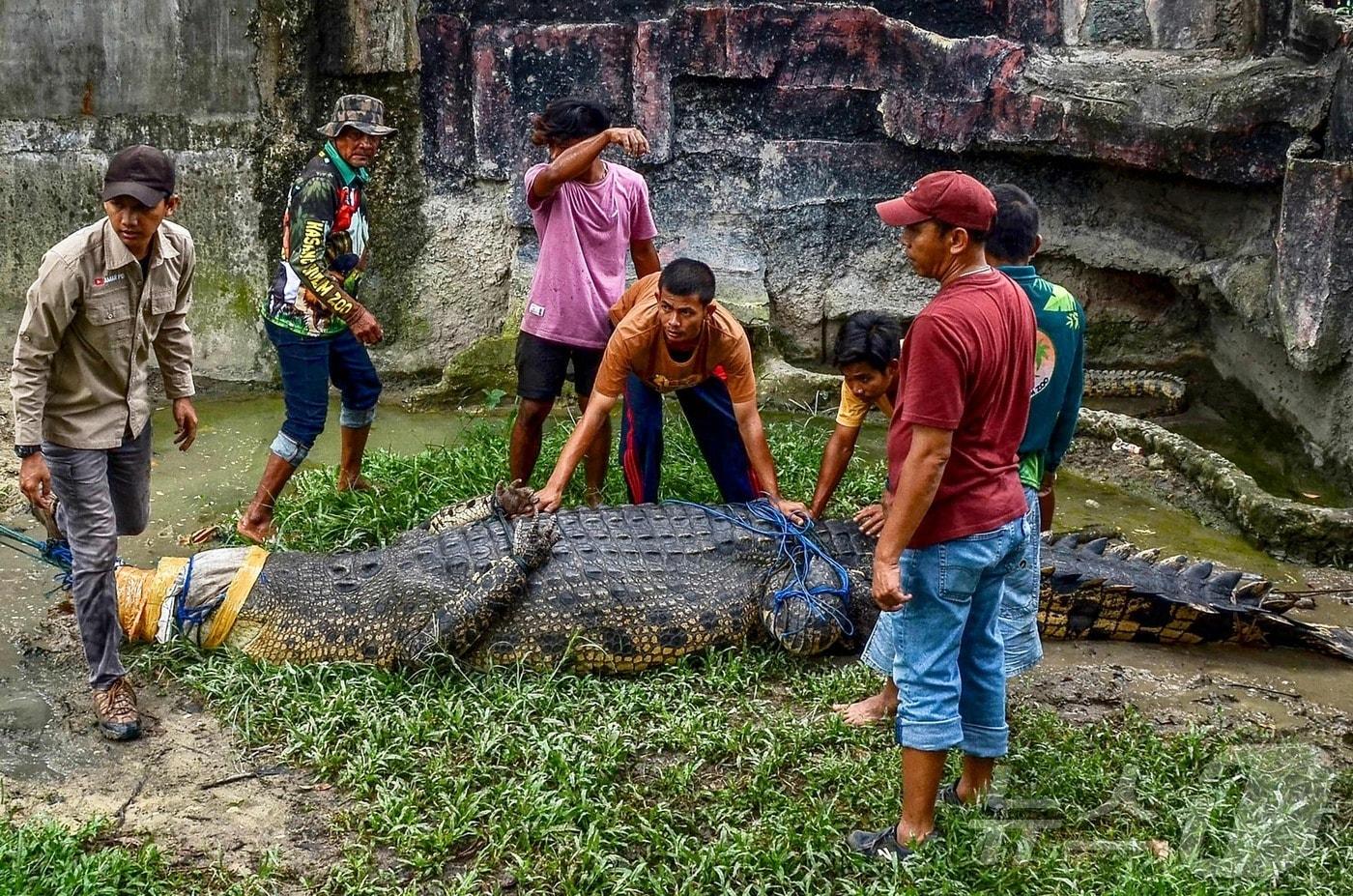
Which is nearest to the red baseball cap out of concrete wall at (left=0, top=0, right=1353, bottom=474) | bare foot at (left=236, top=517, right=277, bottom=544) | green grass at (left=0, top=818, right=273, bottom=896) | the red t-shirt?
the red t-shirt

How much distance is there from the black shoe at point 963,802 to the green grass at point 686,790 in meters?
0.07

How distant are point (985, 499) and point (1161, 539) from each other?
10.1 ft

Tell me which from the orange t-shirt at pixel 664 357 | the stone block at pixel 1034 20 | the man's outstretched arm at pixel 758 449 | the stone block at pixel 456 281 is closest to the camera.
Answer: the orange t-shirt at pixel 664 357

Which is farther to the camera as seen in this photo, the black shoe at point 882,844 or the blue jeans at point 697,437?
the blue jeans at point 697,437

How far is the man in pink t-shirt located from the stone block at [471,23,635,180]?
6.83ft

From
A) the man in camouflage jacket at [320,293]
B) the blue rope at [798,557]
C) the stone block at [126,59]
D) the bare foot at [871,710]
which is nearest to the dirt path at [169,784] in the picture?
the man in camouflage jacket at [320,293]

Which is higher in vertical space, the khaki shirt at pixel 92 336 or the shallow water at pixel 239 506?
the khaki shirt at pixel 92 336

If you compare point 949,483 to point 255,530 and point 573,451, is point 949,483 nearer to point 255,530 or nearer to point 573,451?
point 573,451

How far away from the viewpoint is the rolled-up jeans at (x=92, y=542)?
4.05 metres

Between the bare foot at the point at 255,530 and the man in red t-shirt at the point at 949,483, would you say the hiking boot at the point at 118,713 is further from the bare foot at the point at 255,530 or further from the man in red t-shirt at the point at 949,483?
the man in red t-shirt at the point at 949,483

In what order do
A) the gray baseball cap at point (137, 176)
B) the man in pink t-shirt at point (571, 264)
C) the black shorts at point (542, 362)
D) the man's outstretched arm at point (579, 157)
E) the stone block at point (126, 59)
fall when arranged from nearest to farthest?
1. the gray baseball cap at point (137, 176)
2. the man's outstretched arm at point (579, 157)
3. the man in pink t-shirt at point (571, 264)
4. the black shorts at point (542, 362)
5. the stone block at point (126, 59)

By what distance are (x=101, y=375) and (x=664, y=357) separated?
79.7 inches

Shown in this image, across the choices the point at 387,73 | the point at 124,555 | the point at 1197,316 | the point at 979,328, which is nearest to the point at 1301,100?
the point at 1197,316

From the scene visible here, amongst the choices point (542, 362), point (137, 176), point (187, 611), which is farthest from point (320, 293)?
point (137, 176)
